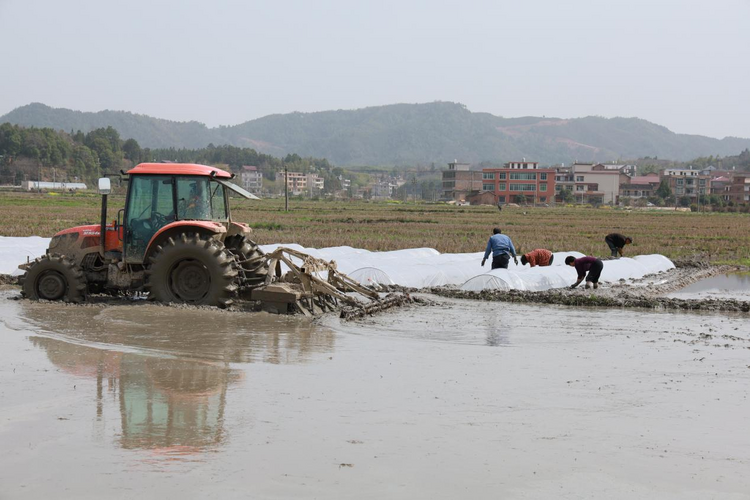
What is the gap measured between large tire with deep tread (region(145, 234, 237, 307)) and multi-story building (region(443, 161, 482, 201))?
121753 millimetres

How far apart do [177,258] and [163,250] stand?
218mm

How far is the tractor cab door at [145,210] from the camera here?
1091 cm

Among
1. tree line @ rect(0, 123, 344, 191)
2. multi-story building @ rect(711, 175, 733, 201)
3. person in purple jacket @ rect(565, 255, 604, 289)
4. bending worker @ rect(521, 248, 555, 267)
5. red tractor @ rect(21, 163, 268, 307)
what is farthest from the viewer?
multi-story building @ rect(711, 175, 733, 201)

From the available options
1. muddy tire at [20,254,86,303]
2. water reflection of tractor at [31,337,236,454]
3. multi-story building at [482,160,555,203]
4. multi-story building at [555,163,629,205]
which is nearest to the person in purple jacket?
muddy tire at [20,254,86,303]

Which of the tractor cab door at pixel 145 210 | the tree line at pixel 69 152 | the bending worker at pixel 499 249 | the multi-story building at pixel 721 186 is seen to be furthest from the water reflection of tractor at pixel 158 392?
the multi-story building at pixel 721 186

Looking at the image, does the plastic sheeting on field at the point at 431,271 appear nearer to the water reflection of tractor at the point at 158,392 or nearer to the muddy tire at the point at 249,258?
the muddy tire at the point at 249,258

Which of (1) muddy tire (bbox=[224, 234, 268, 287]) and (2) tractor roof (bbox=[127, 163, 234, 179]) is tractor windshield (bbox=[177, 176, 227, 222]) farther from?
(1) muddy tire (bbox=[224, 234, 268, 287])

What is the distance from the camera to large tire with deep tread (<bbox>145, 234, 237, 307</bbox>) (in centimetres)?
1050

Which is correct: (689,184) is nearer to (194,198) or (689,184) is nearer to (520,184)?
(520,184)

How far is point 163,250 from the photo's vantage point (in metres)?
10.6

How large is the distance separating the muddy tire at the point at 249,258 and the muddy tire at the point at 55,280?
2.16 m

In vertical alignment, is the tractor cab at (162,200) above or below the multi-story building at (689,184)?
below

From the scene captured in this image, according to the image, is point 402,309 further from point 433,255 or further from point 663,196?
point 663,196

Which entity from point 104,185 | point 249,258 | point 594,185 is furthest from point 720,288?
point 594,185
